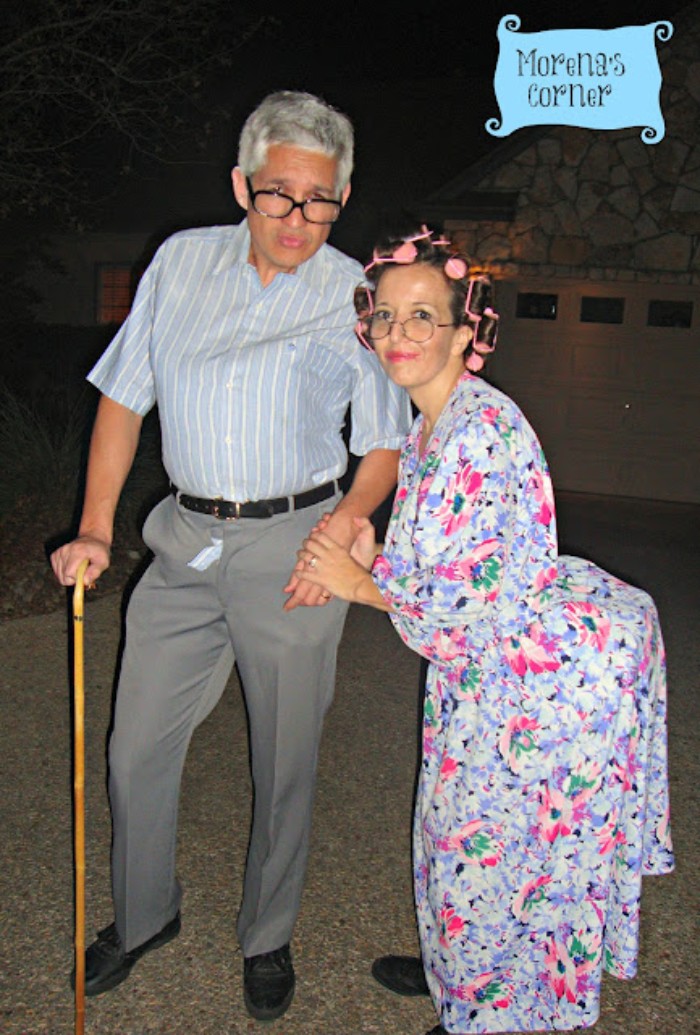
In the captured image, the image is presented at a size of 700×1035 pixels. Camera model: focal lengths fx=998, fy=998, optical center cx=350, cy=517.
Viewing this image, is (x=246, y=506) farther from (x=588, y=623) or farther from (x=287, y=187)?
(x=588, y=623)

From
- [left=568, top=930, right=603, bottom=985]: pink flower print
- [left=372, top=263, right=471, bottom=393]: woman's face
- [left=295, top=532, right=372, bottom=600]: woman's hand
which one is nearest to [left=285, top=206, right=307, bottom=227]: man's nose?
[left=372, top=263, right=471, bottom=393]: woman's face

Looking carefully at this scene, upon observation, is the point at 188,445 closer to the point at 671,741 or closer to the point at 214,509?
the point at 214,509

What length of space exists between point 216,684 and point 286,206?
4.23 feet

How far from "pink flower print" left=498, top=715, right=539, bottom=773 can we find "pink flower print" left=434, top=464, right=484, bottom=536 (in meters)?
0.49

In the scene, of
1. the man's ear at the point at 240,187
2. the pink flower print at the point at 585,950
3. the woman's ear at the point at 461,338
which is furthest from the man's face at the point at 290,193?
the pink flower print at the point at 585,950

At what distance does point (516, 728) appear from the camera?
2279 mm

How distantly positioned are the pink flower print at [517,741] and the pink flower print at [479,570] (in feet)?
1.14

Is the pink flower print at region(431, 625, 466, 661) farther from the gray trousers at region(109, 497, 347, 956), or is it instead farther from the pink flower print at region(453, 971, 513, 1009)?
the pink flower print at region(453, 971, 513, 1009)

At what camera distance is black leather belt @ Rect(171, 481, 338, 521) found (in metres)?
2.59

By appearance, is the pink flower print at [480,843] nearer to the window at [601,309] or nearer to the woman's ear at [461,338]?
the woman's ear at [461,338]

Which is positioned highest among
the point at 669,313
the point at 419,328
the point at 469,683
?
the point at 669,313

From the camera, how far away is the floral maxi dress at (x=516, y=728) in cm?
215

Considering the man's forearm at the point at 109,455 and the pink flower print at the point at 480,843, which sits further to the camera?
the man's forearm at the point at 109,455

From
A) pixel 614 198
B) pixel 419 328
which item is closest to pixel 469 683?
pixel 419 328
